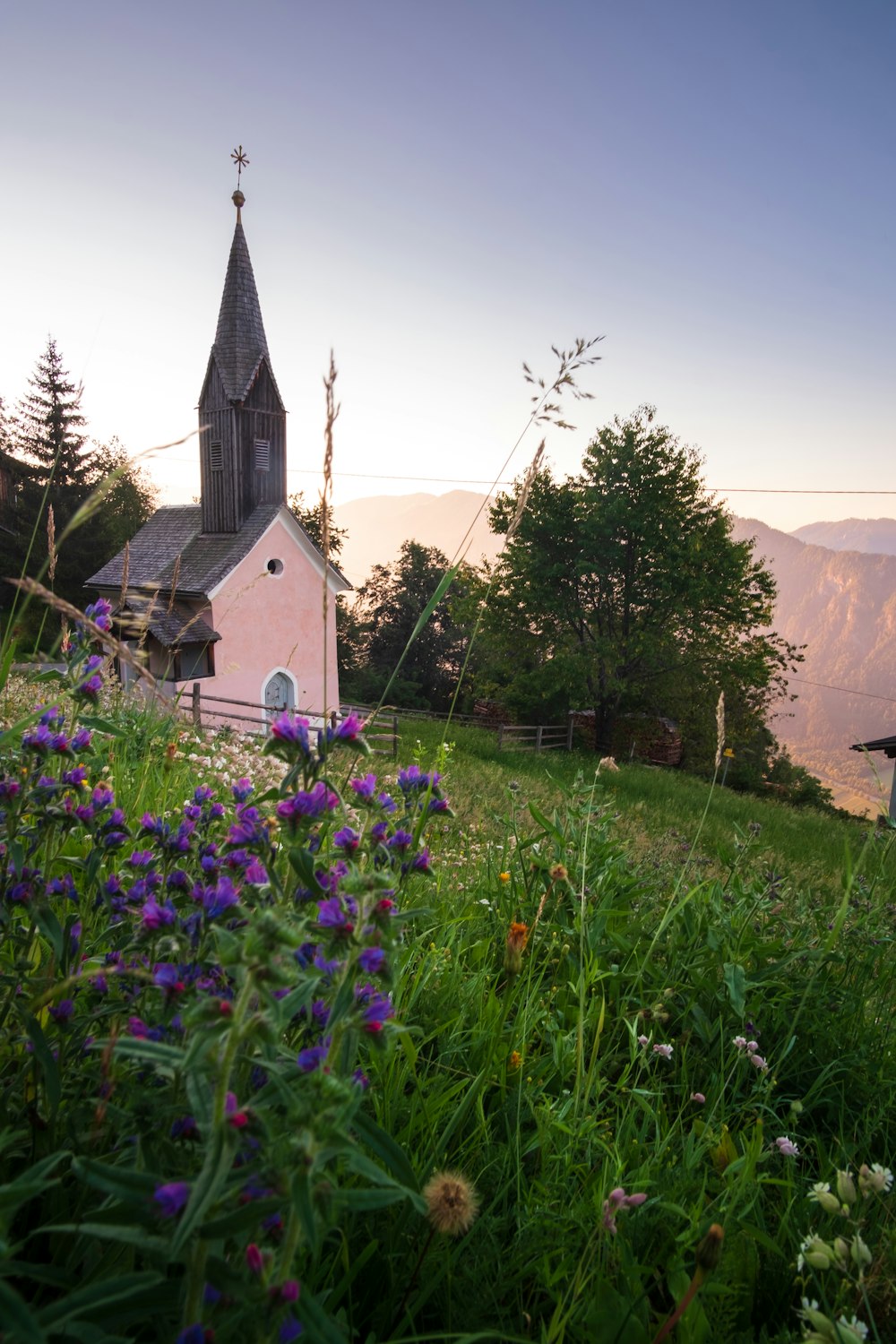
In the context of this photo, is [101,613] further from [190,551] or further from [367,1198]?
[190,551]

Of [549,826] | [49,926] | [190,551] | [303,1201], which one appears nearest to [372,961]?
[303,1201]

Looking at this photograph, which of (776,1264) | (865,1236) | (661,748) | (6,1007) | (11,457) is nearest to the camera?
(6,1007)

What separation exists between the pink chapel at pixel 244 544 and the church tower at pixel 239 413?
0.03m

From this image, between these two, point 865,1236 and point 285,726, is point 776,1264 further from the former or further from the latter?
point 285,726

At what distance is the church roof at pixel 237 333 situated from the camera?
66.8 ft

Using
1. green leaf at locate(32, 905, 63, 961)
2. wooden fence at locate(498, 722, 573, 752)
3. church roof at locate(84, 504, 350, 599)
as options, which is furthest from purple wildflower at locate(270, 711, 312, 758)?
wooden fence at locate(498, 722, 573, 752)

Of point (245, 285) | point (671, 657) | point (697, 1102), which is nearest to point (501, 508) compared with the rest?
point (671, 657)

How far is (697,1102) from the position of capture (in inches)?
79.7

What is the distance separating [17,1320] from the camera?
636 millimetres

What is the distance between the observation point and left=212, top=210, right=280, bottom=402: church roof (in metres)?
20.4

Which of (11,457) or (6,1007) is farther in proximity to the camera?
(11,457)

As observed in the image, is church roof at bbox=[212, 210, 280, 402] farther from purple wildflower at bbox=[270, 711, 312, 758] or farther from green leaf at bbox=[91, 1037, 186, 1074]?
green leaf at bbox=[91, 1037, 186, 1074]

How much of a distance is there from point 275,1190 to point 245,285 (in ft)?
78.9

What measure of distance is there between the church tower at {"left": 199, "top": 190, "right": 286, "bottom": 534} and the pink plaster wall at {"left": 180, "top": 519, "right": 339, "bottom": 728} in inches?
61.9
